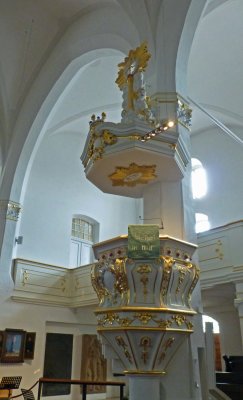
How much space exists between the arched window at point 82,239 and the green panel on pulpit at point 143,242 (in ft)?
31.1

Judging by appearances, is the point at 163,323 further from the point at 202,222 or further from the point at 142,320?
the point at 202,222

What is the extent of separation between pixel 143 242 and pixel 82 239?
9939mm

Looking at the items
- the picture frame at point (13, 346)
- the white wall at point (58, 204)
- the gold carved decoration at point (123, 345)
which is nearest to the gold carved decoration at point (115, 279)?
the gold carved decoration at point (123, 345)

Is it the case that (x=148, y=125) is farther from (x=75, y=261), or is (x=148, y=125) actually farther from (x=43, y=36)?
(x=75, y=261)

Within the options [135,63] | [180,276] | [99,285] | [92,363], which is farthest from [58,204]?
[180,276]

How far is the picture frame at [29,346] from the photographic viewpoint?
10367 mm

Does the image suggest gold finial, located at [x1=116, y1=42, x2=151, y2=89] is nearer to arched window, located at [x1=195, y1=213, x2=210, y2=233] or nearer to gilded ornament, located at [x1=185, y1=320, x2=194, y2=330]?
gilded ornament, located at [x1=185, y1=320, x2=194, y2=330]

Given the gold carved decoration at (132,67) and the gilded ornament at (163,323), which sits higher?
the gold carved decoration at (132,67)

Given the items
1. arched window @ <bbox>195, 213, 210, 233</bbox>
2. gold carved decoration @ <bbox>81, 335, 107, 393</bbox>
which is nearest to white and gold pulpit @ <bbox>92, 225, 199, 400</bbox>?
gold carved decoration @ <bbox>81, 335, 107, 393</bbox>

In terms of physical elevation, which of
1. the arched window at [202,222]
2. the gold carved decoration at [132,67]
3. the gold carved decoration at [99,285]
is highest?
the arched window at [202,222]

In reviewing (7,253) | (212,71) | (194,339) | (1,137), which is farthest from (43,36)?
(194,339)

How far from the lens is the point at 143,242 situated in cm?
399

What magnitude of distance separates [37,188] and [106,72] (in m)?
4.31

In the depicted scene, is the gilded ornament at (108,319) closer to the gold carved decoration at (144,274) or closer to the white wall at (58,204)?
the gold carved decoration at (144,274)
